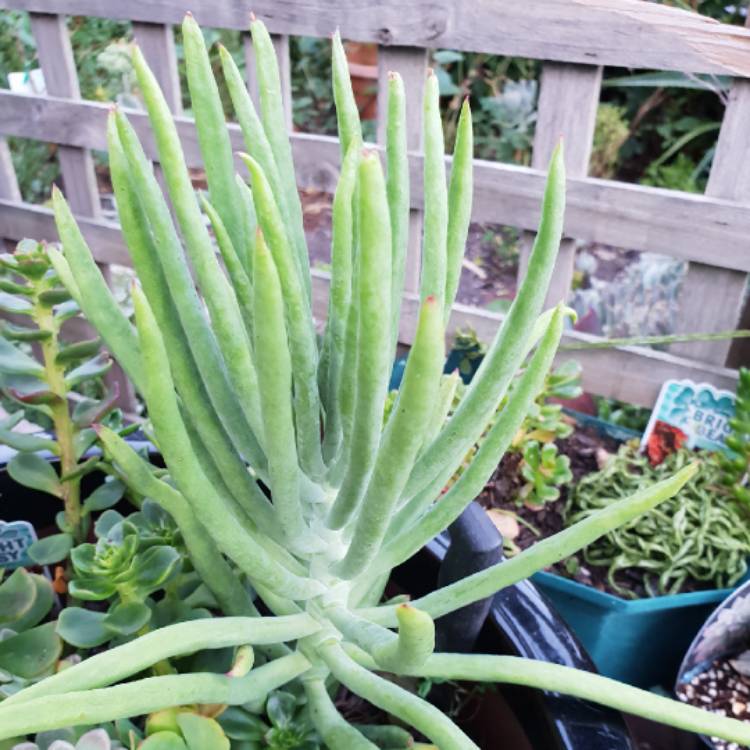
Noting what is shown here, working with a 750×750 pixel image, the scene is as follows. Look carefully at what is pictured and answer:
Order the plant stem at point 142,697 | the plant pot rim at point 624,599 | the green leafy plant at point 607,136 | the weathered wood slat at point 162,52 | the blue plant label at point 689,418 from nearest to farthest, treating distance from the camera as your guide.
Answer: the plant stem at point 142,697 < the plant pot rim at point 624,599 < the blue plant label at point 689,418 < the weathered wood slat at point 162,52 < the green leafy plant at point 607,136

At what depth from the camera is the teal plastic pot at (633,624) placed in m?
0.84

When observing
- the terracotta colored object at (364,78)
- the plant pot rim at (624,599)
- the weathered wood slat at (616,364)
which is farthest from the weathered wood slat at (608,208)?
the terracotta colored object at (364,78)

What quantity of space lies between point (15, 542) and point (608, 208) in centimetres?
85

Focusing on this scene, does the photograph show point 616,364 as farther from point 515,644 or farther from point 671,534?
point 515,644

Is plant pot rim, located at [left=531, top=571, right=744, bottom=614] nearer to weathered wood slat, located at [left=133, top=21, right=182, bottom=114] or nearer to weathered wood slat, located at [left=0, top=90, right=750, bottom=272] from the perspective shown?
weathered wood slat, located at [left=0, top=90, right=750, bottom=272]

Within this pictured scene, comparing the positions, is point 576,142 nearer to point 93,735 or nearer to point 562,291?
point 562,291

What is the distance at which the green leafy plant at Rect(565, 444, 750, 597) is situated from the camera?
0.89 m

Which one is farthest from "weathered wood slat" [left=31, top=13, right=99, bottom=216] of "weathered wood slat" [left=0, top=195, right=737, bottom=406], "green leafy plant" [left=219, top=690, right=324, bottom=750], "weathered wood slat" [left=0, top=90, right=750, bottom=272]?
"green leafy plant" [left=219, top=690, right=324, bottom=750]

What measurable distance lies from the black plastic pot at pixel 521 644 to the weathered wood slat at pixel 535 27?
2.36 feet

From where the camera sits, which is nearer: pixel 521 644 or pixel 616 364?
pixel 521 644

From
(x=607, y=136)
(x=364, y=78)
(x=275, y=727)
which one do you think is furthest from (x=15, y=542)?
(x=364, y=78)

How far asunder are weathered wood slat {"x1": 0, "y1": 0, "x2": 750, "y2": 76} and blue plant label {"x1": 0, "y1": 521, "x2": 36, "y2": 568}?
0.83 meters

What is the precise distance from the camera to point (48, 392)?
55cm

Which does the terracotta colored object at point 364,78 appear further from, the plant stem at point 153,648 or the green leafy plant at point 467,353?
the plant stem at point 153,648
